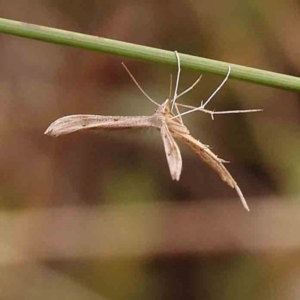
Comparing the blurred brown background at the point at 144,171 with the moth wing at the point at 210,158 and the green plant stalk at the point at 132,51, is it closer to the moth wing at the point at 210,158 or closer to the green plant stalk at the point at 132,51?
the moth wing at the point at 210,158

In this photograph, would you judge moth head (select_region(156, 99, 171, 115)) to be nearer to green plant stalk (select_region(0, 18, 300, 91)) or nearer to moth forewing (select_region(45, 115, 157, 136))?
moth forewing (select_region(45, 115, 157, 136))

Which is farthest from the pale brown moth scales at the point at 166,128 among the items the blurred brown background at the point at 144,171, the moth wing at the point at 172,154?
the blurred brown background at the point at 144,171

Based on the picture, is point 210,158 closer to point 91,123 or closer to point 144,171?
point 91,123

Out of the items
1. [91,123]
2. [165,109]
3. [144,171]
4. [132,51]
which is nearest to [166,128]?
[165,109]

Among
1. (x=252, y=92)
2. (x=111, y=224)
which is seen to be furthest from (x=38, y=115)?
(x=252, y=92)

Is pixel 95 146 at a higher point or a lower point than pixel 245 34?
lower

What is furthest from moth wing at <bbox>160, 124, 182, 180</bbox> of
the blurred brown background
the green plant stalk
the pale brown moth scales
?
the blurred brown background

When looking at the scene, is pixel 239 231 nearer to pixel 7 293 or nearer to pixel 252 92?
pixel 252 92

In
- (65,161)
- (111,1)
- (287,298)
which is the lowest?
(287,298)
